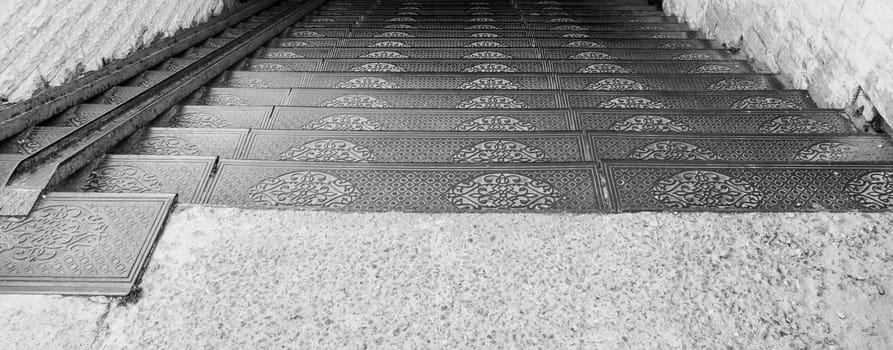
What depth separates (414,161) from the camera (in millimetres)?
2041

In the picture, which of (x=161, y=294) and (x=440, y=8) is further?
(x=440, y=8)

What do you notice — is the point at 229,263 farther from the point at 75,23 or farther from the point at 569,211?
the point at 75,23

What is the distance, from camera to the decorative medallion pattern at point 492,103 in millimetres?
2697

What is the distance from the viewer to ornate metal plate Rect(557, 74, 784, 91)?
305 centimetres

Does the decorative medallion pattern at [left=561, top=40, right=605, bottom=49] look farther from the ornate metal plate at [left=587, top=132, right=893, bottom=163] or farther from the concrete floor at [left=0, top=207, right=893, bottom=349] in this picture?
the concrete floor at [left=0, top=207, right=893, bottom=349]

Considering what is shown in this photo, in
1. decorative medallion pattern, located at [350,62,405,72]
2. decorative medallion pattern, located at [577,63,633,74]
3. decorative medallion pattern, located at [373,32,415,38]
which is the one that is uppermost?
decorative medallion pattern, located at [577,63,633,74]

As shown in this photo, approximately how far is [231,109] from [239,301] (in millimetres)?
1390

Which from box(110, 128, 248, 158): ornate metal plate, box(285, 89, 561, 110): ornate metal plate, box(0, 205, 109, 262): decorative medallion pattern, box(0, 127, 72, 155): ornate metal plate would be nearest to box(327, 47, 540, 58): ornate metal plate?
box(285, 89, 561, 110): ornate metal plate

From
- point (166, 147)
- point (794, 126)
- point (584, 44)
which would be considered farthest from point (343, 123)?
point (584, 44)

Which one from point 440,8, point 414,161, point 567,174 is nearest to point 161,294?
point 414,161

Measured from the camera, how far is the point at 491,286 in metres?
1.40

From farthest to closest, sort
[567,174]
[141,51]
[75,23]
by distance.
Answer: [141,51], [75,23], [567,174]

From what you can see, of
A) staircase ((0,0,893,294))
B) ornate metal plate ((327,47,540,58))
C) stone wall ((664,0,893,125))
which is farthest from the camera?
ornate metal plate ((327,47,540,58))

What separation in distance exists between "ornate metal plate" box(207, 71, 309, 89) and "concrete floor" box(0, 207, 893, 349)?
1595 millimetres
